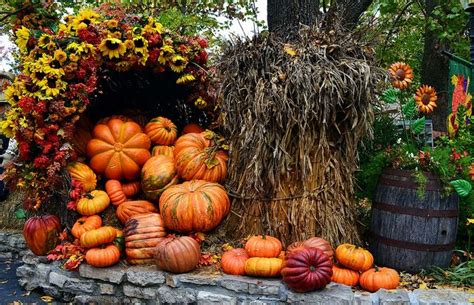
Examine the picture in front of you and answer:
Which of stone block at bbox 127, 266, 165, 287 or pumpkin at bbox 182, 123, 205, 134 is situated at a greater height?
pumpkin at bbox 182, 123, 205, 134

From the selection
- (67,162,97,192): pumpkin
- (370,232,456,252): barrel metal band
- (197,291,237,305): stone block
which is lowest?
(197,291,237,305): stone block

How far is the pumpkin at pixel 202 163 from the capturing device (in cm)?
464

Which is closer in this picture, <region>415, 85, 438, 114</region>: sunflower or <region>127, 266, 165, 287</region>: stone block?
<region>127, 266, 165, 287</region>: stone block

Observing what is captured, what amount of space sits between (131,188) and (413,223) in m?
2.69

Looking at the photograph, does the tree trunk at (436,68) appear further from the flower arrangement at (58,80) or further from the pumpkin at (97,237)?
the pumpkin at (97,237)

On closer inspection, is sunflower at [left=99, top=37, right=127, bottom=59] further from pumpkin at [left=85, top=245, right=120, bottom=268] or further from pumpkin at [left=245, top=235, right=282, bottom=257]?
pumpkin at [left=245, top=235, right=282, bottom=257]

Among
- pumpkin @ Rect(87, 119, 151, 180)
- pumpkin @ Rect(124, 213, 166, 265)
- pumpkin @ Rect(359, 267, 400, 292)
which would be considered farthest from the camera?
pumpkin @ Rect(87, 119, 151, 180)

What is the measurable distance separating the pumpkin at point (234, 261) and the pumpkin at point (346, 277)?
0.69 metres

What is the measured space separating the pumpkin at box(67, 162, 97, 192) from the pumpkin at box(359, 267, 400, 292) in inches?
103

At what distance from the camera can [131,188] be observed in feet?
16.6

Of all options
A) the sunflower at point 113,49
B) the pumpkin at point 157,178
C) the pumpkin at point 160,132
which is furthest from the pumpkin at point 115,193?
the sunflower at point 113,49

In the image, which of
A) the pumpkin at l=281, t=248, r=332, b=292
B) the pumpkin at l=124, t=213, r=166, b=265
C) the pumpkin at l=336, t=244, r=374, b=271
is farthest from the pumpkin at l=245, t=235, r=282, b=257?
the pumpkin at l=124, t=213, r=166, b=265

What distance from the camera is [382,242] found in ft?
13.3

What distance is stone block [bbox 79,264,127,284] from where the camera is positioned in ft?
13.5
